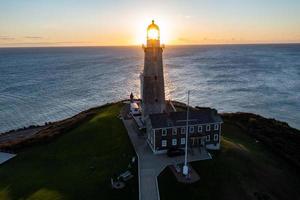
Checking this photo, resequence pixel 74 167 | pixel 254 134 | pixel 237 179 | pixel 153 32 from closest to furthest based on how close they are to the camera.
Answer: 1. pixel 237 179
2. pixel 74 167
3. pixel 153 32
4. pixel 254 134

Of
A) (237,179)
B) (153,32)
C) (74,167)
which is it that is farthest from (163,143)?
(153,32)

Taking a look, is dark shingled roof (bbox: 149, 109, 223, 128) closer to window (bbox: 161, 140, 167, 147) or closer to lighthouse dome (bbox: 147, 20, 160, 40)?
window (bbox: 161, 140, 167, 147)

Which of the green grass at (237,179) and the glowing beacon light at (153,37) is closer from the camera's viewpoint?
the green grass at (237,179)

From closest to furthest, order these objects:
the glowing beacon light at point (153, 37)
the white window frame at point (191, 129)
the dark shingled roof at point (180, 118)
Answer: the dark shingled roof at point (180, 118) < the white window frame at point (191, 129) < the glowing beacon light at point (153, 37)

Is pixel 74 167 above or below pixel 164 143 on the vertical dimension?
below

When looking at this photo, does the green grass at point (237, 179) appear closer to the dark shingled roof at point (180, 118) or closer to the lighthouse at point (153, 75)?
the dark shingled roof at point (180, 118)

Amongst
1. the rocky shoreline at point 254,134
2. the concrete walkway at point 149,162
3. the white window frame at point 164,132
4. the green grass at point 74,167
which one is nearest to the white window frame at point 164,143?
the white window frame at point 164,132

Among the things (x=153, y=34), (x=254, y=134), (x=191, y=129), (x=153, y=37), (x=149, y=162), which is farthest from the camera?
(x=254, y=134)

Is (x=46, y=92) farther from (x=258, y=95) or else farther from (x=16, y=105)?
(x=258, y=95)

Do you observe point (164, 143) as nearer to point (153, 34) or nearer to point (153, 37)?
point (153, 37)
